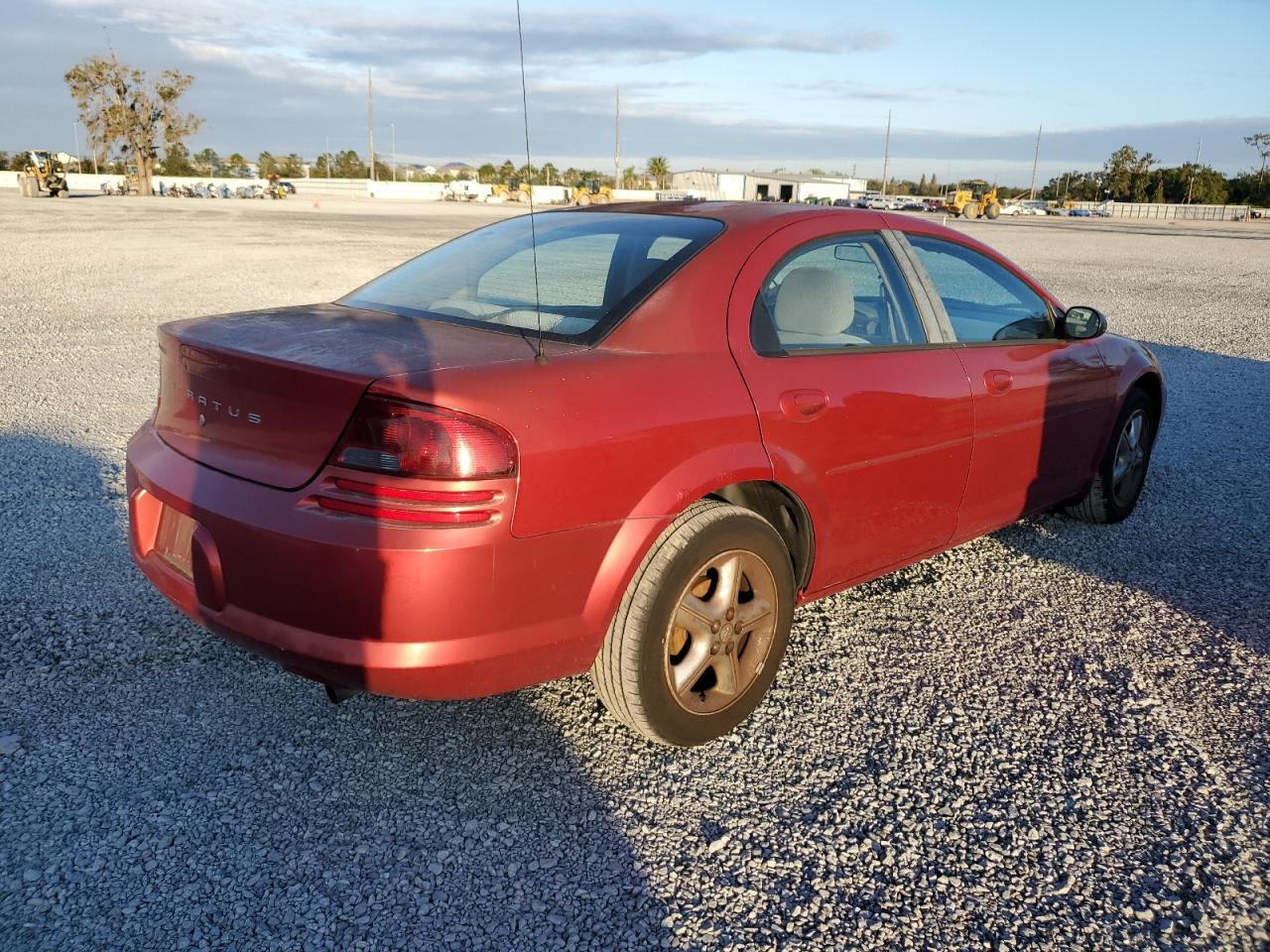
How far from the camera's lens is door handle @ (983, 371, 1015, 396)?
12.5 feet

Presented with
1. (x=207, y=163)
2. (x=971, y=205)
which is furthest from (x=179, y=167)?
(x=971, y=205)

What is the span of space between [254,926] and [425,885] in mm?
372

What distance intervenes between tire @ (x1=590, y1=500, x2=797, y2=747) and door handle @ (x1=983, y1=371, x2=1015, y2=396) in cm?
126

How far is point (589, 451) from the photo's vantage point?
250 cm

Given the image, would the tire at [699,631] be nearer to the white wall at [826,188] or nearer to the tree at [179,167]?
the white wall at [826,188]

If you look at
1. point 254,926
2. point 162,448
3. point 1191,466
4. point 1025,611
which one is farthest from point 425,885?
point 1191,466

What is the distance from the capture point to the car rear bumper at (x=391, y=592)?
2324mm

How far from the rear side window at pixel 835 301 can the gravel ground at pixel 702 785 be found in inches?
44.0

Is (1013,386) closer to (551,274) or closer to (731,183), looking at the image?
(551,274)

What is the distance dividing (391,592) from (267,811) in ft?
2.53

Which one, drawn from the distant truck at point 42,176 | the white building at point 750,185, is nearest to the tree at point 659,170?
the white building at point 750,185

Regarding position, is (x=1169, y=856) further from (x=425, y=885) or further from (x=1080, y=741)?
(x=425, y=885)

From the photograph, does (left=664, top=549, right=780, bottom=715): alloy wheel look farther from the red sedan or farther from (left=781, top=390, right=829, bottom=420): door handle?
(left=781, top=390, right=829, bottom=420): door handle

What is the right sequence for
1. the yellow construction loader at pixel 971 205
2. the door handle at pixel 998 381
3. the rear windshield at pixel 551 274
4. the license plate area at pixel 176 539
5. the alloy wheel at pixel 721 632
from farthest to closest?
the yellow construction loader at pixel 971 205 → the door handle at pixel 998 381 → the rear windshield at pixel 551 274 → the alloy wheel at pixel 721 632 → the license plate area at pixel 176 539
